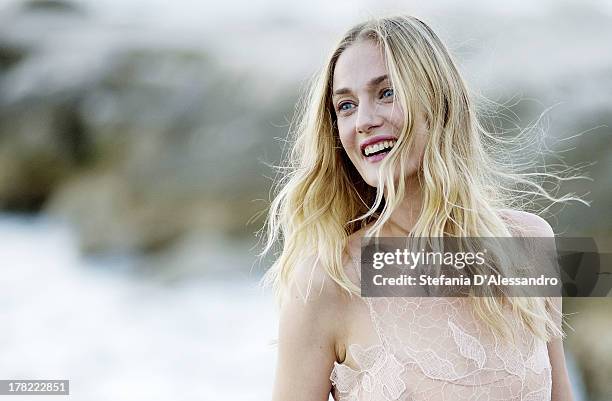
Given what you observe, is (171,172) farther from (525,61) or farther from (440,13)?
(525,61)

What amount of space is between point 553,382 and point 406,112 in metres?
0.48

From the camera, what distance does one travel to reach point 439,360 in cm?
101

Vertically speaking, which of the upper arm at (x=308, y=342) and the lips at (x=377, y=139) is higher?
the lips at (x=377, y=139)

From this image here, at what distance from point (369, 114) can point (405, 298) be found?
0.28m

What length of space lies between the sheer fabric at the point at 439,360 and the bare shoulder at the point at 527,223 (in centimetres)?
18

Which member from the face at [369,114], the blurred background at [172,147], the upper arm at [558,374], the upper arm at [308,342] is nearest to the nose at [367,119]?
the face at [369,114]

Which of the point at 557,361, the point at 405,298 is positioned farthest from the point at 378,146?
the point at 557,361

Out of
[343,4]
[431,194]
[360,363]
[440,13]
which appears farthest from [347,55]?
[343,4]

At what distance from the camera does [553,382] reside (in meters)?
1.12

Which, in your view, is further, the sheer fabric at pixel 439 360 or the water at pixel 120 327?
the water at pixel 120 327

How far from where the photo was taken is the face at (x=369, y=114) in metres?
1.04

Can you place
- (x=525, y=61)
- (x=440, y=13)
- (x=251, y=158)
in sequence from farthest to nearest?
(x=251, y=158)
(x=525, y=61)
(x=440, y=13)

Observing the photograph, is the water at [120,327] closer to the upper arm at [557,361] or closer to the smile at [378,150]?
the upper arm at [557,361]

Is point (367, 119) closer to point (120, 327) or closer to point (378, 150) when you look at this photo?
point (378, 150)
